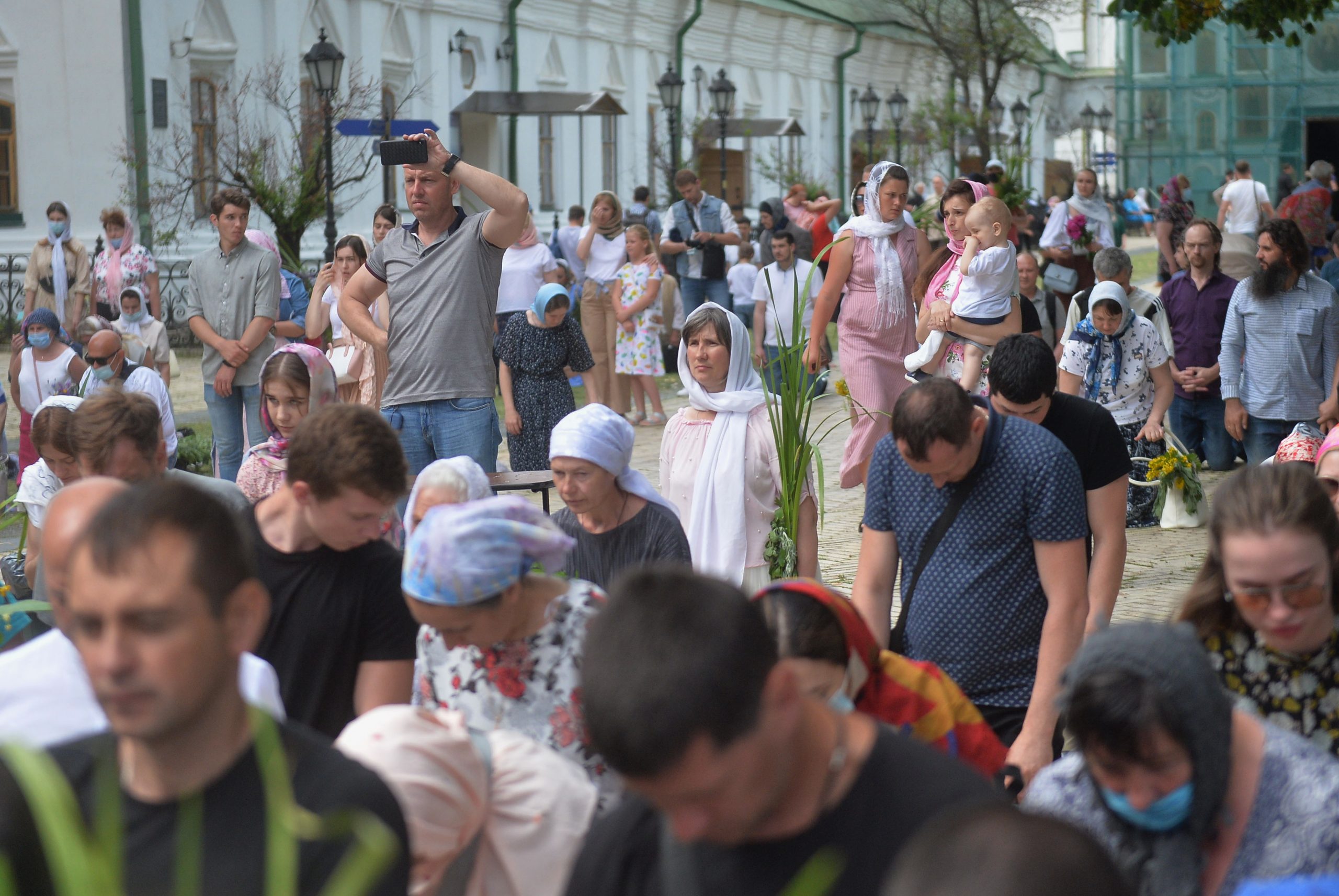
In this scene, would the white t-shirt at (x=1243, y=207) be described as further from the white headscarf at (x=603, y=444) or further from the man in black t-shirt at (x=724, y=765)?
the man in black t-shirt at (x=724, y=765)

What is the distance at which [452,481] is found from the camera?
4.59 meters

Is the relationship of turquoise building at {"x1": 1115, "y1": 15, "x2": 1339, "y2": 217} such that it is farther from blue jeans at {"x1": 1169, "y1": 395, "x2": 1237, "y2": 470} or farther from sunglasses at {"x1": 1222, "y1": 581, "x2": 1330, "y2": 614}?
sunglasses at {"x1": 1222, "y1": 581, "x2": 1330, "y2": 614}

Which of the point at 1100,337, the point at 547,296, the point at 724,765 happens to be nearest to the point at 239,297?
the point at 547,296

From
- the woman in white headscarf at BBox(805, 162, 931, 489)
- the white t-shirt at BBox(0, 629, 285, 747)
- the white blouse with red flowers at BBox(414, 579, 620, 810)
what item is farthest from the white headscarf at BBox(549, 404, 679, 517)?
the woman in white headscarf at BBox(805, 162, 931, 489)

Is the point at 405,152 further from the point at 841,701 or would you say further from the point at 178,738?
the point at 178,738

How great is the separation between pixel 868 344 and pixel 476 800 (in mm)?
6718

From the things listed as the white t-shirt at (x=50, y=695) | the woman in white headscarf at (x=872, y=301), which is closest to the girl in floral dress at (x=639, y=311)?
the woman in white headscarf at (x=872, y=301)

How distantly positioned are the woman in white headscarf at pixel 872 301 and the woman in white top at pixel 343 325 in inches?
103

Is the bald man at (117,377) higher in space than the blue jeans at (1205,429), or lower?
higher

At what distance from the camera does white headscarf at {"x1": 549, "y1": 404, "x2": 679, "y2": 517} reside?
481 centimetres

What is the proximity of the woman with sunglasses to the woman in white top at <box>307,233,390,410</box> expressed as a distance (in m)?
6.66

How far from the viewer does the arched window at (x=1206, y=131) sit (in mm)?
33219

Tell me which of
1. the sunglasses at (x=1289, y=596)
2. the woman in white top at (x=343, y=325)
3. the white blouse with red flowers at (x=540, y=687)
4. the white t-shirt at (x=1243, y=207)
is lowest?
the white blouse with red flowers at (x=540, y=687)

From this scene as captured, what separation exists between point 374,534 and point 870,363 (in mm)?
5693
